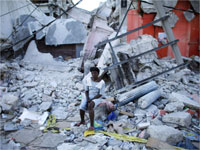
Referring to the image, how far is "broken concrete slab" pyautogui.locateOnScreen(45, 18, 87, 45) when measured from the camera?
10883 mm

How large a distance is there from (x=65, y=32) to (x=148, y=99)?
8201 mm

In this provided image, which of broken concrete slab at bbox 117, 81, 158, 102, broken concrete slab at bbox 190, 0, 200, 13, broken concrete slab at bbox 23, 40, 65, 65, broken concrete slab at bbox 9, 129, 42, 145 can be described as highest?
broken concrete slab at bbox 190, 0, 200, 13

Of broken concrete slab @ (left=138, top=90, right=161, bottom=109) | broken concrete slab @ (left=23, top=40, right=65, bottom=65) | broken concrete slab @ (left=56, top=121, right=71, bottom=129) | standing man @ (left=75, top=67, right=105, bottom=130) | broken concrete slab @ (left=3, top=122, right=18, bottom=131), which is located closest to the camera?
standing man @ (left=75, top=67, right=105, bottom=130)

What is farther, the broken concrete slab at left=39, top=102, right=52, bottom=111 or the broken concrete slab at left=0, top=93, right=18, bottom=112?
the broken concrete slab at left=39, top=102, right=52, bottom=111

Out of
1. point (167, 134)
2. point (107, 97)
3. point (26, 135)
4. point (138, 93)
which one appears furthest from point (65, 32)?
point (167, 134)

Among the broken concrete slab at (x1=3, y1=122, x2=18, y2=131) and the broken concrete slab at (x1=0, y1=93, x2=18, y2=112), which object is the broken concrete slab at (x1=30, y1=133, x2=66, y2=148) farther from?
the broken concrete slab at (x1=0, y1=93, x2=18, y2=112)

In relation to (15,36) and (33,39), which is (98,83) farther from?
(33,39)

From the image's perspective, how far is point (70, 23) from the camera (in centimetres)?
1127

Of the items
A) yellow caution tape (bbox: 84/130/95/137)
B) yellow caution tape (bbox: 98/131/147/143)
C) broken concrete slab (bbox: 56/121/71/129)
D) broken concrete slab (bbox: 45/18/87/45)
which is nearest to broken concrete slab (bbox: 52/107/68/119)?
broken concrete slab (bbox: 56/121/71/129)

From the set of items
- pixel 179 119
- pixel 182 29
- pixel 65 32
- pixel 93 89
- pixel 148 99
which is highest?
pixel 65 32

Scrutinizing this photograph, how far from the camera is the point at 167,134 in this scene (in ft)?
10.2

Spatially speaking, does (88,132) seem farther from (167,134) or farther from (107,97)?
(107,97)

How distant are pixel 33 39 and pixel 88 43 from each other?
4.08 metres

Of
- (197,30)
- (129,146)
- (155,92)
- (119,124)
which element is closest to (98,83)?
(119,124)
